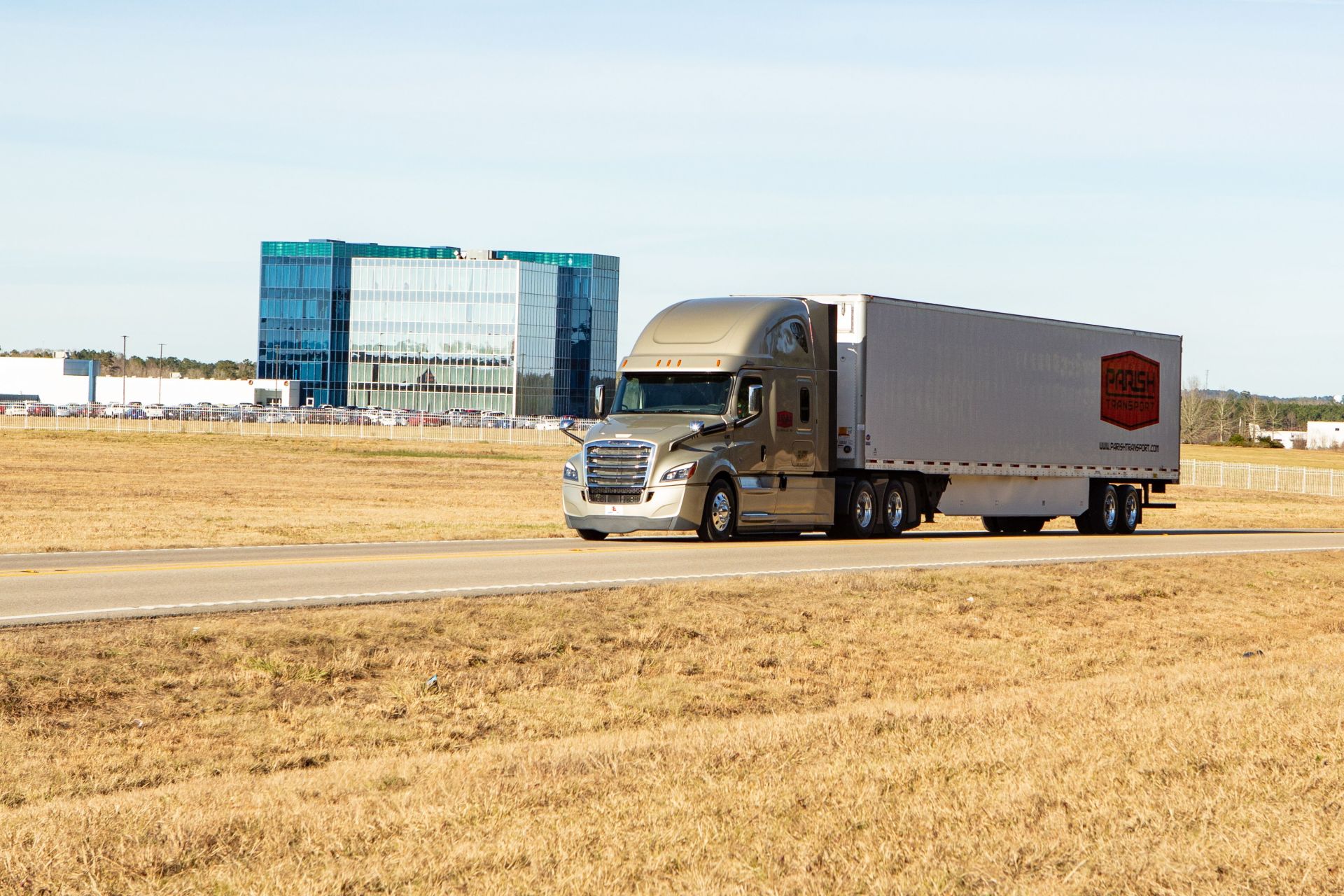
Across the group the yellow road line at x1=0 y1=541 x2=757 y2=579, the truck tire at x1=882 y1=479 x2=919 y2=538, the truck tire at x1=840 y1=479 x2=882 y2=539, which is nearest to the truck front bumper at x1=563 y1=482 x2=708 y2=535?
the yellow road line at x1=0 y1=541 x2=757 y2=579

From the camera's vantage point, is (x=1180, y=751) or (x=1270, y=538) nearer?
(x=1180, y=751)

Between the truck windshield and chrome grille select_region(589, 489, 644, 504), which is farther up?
the truck windshield

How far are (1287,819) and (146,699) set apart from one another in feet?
26.0

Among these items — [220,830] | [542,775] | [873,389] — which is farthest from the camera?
[873,389]

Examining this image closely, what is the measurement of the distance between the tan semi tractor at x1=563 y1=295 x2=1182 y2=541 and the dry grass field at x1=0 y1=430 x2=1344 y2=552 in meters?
3.72

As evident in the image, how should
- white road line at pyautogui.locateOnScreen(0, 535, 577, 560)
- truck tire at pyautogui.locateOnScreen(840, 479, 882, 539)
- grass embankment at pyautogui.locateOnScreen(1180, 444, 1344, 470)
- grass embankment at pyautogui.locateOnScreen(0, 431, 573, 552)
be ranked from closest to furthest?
white road line at pyautogui.locateOnScreen(0, 535, 577, 560)
grass embankment at pyautogui.locateOnScreen(0, 431, 573, 552)
truck tire at pyautogui.locateOnScreen(840, 479, 882, 539)
grass embankment at pyautogui.locateOnScreen(1180, 444, 1344, 470)

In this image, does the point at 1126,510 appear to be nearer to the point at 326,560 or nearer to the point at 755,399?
the point at 755,399

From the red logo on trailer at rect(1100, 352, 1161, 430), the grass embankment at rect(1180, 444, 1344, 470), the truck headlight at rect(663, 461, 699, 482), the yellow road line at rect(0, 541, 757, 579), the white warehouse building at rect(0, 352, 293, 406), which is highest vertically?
the white warehouse building at rect(0, 352, 293, 406)

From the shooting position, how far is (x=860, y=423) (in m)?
26.5

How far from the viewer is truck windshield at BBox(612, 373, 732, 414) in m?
24.2

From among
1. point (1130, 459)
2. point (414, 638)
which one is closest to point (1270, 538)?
point (1130, 459)

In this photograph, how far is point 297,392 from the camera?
156 m

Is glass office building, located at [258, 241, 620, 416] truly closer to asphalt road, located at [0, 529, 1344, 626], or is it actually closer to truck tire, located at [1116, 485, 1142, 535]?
truck tire, located at [1116, 485, 1142, 535]

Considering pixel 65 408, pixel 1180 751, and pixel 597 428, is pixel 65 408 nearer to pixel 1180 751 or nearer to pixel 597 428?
pixel 597 428
